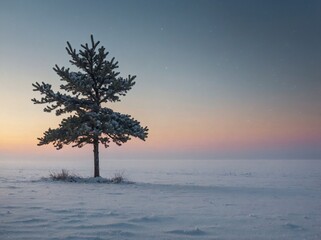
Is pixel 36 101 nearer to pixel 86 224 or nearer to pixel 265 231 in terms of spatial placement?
pixel 86 224

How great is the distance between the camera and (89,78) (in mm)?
23094

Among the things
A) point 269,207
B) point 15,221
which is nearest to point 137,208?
point 15,221

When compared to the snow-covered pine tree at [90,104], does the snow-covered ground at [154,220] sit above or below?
below

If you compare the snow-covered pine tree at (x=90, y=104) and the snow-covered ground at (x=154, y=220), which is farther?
the snow-covered pine tree at (x=90, y=104)

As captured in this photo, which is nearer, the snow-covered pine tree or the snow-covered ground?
the snow-covered ground

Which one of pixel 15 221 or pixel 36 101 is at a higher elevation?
pixel 36 101

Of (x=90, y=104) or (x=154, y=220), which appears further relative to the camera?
(x=90, y=104)

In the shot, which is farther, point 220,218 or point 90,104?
point 90,104

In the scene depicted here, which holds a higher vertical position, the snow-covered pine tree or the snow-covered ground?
the snow-covered pine tree

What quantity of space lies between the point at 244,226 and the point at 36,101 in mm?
18494

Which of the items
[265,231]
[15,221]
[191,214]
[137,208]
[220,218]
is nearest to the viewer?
[265,231]

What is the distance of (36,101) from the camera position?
21.9m

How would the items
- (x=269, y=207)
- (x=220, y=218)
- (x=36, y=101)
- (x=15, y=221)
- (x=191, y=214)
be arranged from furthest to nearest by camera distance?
1. (x=36, y=101)
2. (x=269, y=207)
3. (x=191, y=214)
4. (x=220, y=218)
5. (x=15, y=221)

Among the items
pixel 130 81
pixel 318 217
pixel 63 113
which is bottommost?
pixel 318 217
